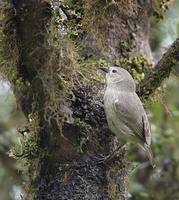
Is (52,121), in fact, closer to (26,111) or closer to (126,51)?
(26,111)

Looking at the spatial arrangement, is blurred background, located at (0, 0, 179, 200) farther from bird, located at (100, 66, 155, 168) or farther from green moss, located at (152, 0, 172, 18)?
bird, located at (100, 66, 155, 168)

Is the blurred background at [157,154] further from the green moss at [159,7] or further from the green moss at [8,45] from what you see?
the green moss at [8,45]

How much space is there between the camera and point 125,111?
3549mm

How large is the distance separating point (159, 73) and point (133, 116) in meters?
0.30

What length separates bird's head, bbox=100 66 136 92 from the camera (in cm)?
361

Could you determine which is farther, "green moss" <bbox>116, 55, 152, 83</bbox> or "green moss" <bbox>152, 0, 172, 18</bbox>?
"green moss" <bbox>152, 0, 172, 18</bbox>

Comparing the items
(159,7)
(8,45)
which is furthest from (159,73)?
(159,7)

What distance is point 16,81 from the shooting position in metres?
3.40

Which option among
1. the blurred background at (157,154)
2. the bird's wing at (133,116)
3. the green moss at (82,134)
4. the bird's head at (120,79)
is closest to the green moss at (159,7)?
the blurred background at (157,154)

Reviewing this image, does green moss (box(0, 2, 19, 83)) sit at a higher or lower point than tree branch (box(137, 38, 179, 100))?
higher

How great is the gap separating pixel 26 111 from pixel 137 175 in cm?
222

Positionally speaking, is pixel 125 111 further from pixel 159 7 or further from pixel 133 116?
pixel 159 7

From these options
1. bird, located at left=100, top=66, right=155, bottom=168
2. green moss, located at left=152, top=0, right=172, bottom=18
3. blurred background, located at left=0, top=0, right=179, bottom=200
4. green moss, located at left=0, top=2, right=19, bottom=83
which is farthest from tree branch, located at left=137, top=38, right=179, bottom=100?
blurred background, located at left=0, top=0, right=179, bottom=200

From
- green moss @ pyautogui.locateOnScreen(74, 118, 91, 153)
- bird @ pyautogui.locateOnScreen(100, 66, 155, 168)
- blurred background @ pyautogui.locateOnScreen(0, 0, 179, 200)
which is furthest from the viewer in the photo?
blurred background @ pyautogui.locateOnScreen(0, 0, 179, 200)
